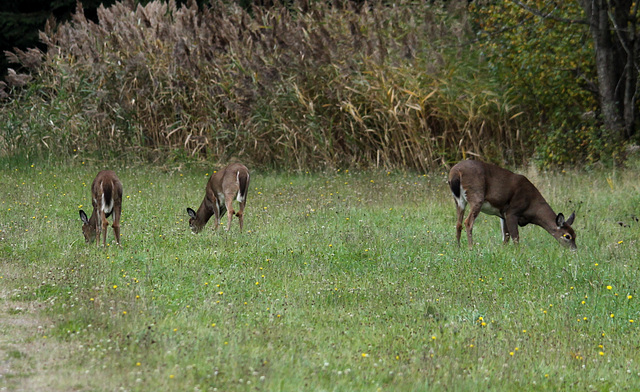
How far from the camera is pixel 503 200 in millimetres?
10516

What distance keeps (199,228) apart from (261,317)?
15.6 ft

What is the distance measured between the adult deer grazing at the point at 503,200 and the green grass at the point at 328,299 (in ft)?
0.96

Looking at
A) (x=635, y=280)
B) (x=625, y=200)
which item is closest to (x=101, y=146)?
(x=625, y=200)

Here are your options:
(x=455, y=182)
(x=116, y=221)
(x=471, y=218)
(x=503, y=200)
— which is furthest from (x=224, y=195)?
(x=503, y=200)

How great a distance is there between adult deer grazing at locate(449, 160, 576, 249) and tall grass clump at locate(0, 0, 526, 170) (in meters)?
5.20

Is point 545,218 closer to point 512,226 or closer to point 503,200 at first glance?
point 512,226

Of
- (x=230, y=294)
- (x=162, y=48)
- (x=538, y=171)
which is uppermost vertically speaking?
(x=162, y=48)

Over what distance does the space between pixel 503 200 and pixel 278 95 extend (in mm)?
6875

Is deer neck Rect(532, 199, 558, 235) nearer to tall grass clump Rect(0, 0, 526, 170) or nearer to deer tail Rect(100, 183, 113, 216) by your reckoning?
deer tail Rect(100, 183, 113, 216)

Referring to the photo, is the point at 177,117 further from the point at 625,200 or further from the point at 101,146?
the point at 625,200

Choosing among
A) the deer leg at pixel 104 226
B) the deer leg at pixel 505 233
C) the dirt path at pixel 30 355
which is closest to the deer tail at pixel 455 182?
the deer leg at pixel 505 233

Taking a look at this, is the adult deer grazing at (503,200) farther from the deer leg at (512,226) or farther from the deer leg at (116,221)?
the deer leg at (116,221)

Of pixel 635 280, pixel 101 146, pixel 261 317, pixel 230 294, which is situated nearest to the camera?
pixel 261 317

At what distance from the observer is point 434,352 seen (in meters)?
6.32
